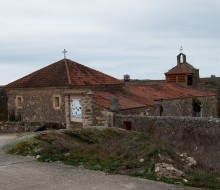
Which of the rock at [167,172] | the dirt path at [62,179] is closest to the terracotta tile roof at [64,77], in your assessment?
the dirt path at [62,179]

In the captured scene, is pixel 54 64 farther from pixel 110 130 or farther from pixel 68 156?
pixel 68 156

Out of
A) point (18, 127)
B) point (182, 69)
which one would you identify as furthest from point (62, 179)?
point (182, 69)

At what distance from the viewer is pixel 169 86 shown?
33.8m

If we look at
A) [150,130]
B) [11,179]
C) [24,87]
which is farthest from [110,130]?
[24,87]

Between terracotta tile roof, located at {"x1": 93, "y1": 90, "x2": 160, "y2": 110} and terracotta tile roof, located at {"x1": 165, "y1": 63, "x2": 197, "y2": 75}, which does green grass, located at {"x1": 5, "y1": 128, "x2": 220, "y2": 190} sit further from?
terracotta tile roof, located at {"x1": 165, "y1": 63, "x2": 197, "y2": 75}

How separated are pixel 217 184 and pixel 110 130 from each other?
290 inches

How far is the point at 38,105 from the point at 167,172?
17.5 m

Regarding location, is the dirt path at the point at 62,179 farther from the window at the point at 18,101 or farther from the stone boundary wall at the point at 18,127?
the window at the point at 18,101

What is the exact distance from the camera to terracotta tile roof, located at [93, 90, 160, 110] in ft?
68.3

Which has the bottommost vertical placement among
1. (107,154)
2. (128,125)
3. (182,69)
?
(107,154)

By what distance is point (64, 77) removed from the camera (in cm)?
2339

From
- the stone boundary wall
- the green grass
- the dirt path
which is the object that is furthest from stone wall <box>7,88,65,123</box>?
the dirt path

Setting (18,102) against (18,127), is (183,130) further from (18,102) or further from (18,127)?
(18,102)

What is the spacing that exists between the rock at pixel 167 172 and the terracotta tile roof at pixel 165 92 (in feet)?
59.8
